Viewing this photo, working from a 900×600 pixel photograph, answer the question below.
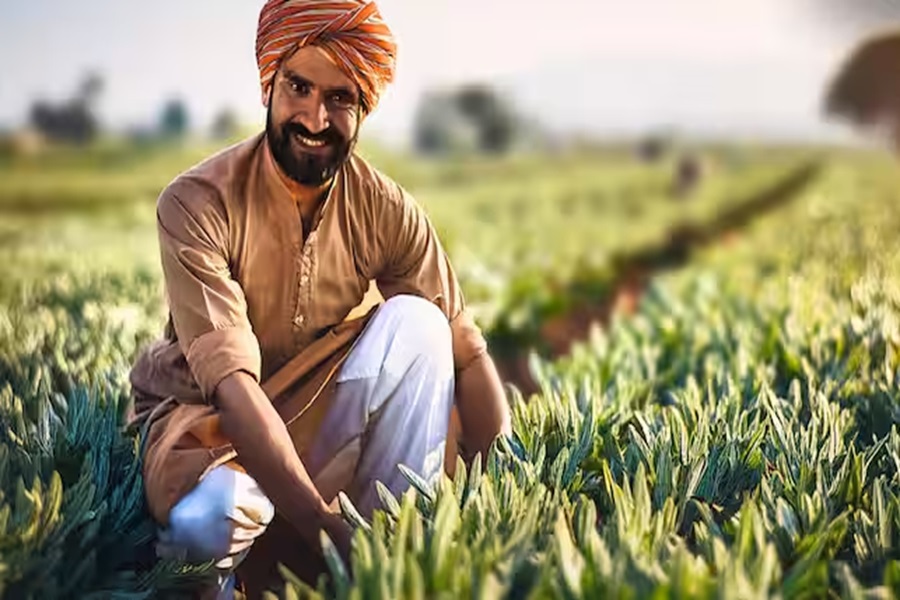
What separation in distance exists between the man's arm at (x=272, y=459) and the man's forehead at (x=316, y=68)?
55cm

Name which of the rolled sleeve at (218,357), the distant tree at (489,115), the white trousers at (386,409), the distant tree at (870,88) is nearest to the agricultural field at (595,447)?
the white trousers at (386,409)

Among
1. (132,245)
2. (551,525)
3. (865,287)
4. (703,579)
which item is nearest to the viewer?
(703,579)

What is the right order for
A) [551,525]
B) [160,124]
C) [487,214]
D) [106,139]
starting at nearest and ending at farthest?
[551,525]
[160,124]
[106,139]
[487,214]

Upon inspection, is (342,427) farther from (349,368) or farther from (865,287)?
(865,287)

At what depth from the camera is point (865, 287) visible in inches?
163

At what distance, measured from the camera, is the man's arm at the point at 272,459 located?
2.13 metres

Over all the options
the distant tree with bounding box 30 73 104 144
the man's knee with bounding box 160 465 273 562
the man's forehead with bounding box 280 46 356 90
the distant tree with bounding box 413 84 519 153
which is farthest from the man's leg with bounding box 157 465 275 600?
the distant tree with bounding box 413 84 519 153

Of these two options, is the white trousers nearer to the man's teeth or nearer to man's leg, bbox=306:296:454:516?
man's leg, bbox=306:296:454:516

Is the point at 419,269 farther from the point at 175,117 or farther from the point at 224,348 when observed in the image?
the point at 175,117

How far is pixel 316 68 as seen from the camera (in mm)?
2246

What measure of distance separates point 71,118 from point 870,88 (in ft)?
25.2

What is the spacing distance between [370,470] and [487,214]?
8.19 metres

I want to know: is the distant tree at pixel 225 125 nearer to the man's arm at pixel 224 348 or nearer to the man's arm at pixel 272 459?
the man's arm at pixel 224 348

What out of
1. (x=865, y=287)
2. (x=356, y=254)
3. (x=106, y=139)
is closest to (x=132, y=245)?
(x=106, y=139)
